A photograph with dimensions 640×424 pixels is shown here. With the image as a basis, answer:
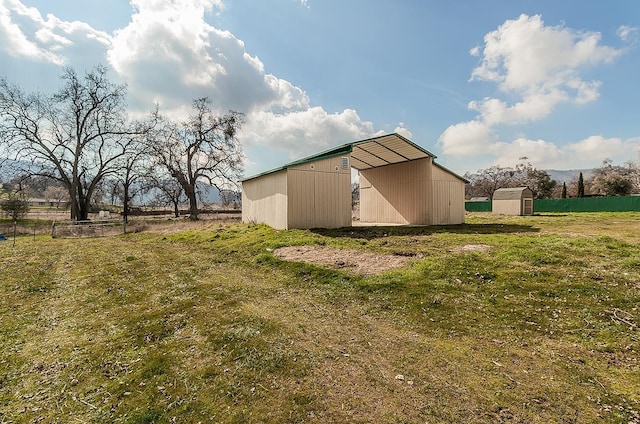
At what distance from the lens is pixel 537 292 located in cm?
566

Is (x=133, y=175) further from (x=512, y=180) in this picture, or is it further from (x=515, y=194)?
(x=512, y=180)

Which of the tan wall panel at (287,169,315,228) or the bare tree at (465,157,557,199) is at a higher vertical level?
the bare tree at (465,157,557,199)

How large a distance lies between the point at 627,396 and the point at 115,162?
3783cm

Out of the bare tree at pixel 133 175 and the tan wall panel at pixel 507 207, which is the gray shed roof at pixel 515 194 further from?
the bare tree at pixel 133 175

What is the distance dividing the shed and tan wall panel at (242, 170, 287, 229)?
84.8 ft

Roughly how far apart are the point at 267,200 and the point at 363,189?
990 centimetres

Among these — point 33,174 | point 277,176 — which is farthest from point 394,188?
point 33,174

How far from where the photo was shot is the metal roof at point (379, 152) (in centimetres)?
1638

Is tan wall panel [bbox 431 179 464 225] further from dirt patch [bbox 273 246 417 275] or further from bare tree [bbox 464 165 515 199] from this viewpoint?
bare tree [bbox 464 165 515 199]

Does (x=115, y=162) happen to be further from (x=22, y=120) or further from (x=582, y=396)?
(x=582, y=396)

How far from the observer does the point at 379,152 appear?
64.1 ft

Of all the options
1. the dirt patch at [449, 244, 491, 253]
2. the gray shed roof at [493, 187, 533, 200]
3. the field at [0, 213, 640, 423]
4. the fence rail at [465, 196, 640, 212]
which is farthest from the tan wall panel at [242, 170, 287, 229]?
the fence rail at [465, 196, 640, 212]

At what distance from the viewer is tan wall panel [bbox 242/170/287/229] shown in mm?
15695

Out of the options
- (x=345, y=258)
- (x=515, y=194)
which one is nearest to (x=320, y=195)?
(x=345, y=258)
